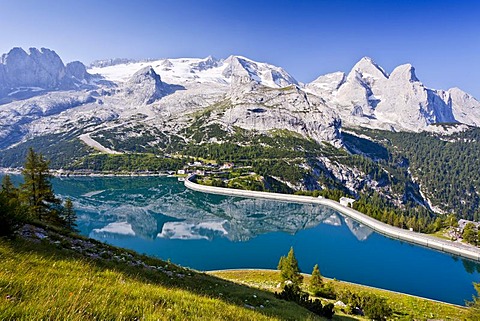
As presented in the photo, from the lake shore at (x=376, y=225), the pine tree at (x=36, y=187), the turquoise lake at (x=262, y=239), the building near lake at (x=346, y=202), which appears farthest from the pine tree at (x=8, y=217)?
the building near lake at (x=346, y=202)

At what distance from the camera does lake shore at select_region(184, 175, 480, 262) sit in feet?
204

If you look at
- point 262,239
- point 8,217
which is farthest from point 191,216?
point 8,217

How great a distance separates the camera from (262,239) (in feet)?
230

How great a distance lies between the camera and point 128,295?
4211mm

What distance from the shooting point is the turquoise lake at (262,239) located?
5275 centimetres

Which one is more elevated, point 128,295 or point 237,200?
point 128,295

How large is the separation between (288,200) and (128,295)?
352 feet

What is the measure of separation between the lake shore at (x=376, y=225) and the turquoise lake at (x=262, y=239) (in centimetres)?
211

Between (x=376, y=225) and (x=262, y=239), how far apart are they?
3356 cm

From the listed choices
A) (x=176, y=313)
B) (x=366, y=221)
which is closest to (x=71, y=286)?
(x=176, y=313)

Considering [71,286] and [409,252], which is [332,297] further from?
[409,252]

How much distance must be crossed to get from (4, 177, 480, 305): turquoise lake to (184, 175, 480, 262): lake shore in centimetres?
211

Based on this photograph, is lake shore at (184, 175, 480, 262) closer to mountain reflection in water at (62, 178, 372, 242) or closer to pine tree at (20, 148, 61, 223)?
mountain reflection in water at (62, 178, 372, 242)

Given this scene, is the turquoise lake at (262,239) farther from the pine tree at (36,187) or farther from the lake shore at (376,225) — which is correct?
the pine tree at (36,187)
